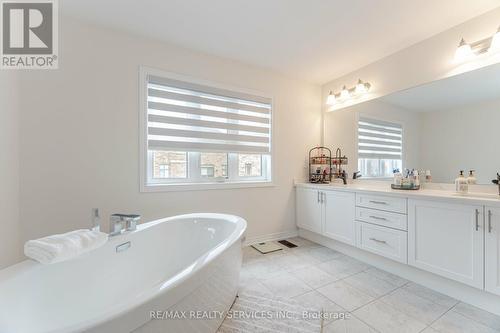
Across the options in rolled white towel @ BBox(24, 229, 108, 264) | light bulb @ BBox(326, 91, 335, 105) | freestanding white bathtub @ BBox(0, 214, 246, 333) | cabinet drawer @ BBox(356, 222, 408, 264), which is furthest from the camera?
light bulb @ BBox(326, 91, 335, 105)

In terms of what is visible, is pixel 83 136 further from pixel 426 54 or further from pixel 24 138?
pixel 426 54

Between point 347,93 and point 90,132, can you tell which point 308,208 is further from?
point 90,132

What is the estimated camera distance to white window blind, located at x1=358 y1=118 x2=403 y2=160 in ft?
7.99

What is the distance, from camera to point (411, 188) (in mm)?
Answer: 2174

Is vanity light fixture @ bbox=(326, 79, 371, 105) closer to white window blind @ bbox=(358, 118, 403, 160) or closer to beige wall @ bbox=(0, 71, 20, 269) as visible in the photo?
white window blind @ bbox=(358, 118, 403, 160)

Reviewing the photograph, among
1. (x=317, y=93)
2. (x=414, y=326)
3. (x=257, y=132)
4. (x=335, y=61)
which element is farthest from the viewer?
(x=317, y=93)

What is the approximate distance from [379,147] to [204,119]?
2165mm

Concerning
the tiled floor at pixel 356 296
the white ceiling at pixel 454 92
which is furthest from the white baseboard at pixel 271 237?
the white ceiling at pixel 454 92

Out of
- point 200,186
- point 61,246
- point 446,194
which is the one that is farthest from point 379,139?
point 61,246

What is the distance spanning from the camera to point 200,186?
2439 millimetres

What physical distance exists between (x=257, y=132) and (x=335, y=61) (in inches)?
50.9

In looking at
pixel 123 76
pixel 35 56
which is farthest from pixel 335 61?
pixel 35 56

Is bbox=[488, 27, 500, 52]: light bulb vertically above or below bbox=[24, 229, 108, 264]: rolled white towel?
above

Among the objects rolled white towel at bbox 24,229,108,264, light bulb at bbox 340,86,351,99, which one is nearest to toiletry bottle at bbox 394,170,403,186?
light bulb at bbox 340,86,351,99
